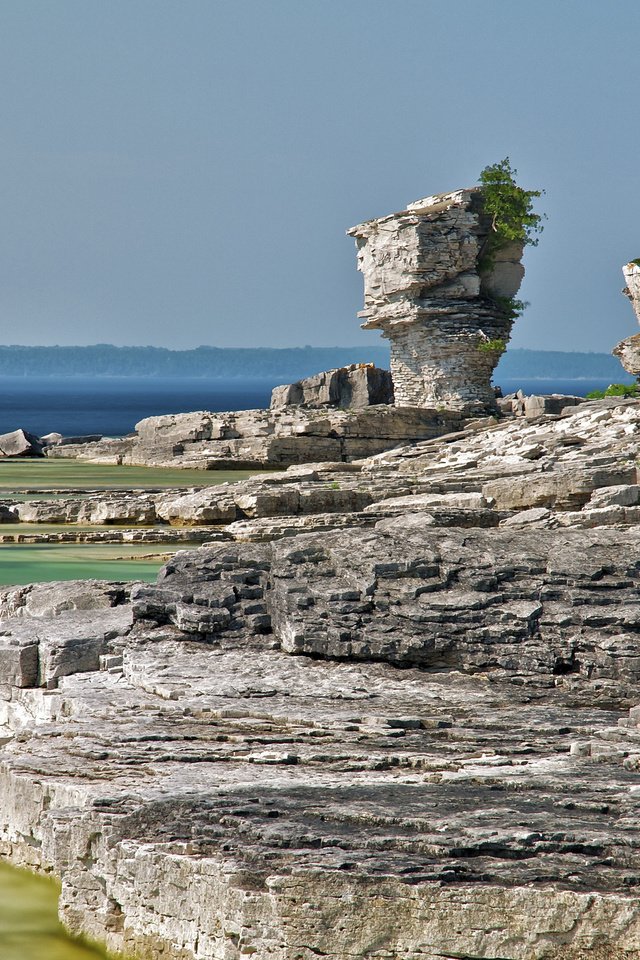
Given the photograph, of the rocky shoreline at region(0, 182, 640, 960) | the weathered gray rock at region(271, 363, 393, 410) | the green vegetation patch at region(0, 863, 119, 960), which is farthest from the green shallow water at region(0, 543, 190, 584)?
the weathered gray rock at region(271, 363, 393, 410)

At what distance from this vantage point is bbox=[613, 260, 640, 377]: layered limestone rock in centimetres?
2069

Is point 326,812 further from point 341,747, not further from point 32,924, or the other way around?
point 32,924

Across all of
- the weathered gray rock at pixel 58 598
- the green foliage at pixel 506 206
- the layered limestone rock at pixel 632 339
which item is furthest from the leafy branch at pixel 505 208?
the weathered gray rock at pixel 58 598

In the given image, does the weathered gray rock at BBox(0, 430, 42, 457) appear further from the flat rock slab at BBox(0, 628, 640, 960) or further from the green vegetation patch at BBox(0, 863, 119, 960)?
the green vegetation patch at BBox(0, 863, 119, 960)

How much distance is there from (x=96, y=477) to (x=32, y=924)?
26821 mm

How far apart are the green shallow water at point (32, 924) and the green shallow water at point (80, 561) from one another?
28.1 ft

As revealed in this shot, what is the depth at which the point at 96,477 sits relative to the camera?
33000 millimetres

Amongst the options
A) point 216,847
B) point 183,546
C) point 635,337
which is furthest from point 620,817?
point 635,337

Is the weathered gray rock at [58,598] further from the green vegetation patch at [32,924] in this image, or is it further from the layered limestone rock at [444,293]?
the layered limestone rock at [444,293]

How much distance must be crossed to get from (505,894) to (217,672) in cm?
382

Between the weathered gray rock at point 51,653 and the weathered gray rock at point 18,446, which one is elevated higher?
the weathered gray rock at point 18,446

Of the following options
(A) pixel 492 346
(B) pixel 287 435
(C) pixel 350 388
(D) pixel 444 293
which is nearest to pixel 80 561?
(B) pixel 287 435

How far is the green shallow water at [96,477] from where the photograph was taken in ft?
97.9

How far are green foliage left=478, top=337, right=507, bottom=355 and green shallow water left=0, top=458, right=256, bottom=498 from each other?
9015 millimetres
